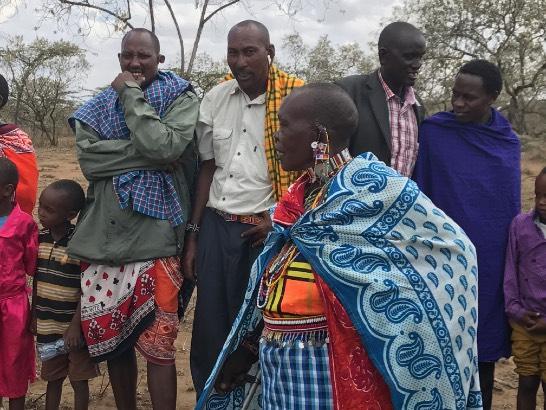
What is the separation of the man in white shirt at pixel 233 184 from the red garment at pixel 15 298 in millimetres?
774

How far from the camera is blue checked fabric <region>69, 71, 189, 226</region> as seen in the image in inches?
113

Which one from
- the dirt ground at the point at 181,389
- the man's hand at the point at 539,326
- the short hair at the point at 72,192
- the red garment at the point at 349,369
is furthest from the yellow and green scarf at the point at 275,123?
the dirt ground at the point at 181,389

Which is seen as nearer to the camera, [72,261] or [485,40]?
[72,261]

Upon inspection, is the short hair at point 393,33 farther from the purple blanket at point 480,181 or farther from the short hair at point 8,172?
the short hair at point 8,172

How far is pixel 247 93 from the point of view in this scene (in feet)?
10.1

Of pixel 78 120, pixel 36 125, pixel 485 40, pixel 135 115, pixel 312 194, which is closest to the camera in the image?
pixel 312 194

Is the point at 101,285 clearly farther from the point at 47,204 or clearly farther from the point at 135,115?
the point at 135,115

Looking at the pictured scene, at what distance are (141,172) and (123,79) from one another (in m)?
0.41

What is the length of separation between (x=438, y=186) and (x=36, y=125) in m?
21.8

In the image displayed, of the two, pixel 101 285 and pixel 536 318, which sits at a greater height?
pixel 101 285

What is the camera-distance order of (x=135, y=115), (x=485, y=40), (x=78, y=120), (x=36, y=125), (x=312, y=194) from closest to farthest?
(x=312, y=194)
(x=135, y=115)
(x=78, y=120)
(x=485, y=40)
(x=36, y=125)

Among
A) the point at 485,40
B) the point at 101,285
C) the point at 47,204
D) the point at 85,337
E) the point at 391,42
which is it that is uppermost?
the point at 485,40

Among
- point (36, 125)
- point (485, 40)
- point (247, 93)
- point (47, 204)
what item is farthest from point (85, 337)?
point (36, 125)

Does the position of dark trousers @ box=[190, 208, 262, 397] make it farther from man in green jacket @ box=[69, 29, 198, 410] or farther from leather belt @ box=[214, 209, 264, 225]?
man in green jacket @ box=[69, 29, 198, 410]
